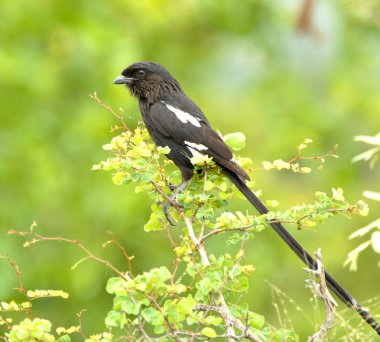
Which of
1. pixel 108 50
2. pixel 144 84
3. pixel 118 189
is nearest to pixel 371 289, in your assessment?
pixel 118 189

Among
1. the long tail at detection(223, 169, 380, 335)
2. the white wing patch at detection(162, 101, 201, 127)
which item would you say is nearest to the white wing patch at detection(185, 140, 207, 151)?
the white wing patch at detection(162, 101, 201, 127)

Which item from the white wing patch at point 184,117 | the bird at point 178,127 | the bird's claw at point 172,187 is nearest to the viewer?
the bird's claw at point 172,187

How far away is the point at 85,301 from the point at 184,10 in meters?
4.54

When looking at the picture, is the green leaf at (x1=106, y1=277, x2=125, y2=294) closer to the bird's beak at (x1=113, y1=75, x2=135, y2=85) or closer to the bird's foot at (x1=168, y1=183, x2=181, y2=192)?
the bird's foot at (x1=168, y1=183, x2=181, y2=192)

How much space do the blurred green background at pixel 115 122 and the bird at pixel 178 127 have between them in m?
4.42

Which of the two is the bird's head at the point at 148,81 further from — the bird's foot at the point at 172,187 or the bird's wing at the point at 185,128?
the bird's foot at the point at 172,187

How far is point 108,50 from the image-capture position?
458 inches

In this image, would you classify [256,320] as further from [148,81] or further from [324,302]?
[148,81]

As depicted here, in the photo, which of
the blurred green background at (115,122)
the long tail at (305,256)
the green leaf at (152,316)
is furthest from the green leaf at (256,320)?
the blurred green background at (115,122)

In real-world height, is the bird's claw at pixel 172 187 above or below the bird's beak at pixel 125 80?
below

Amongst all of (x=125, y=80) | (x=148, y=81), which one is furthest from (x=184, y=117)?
(x=125, y=80)

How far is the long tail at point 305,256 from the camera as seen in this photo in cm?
372

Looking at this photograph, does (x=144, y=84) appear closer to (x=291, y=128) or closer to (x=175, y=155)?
(x=175, y=155)

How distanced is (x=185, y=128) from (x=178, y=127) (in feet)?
0.13
